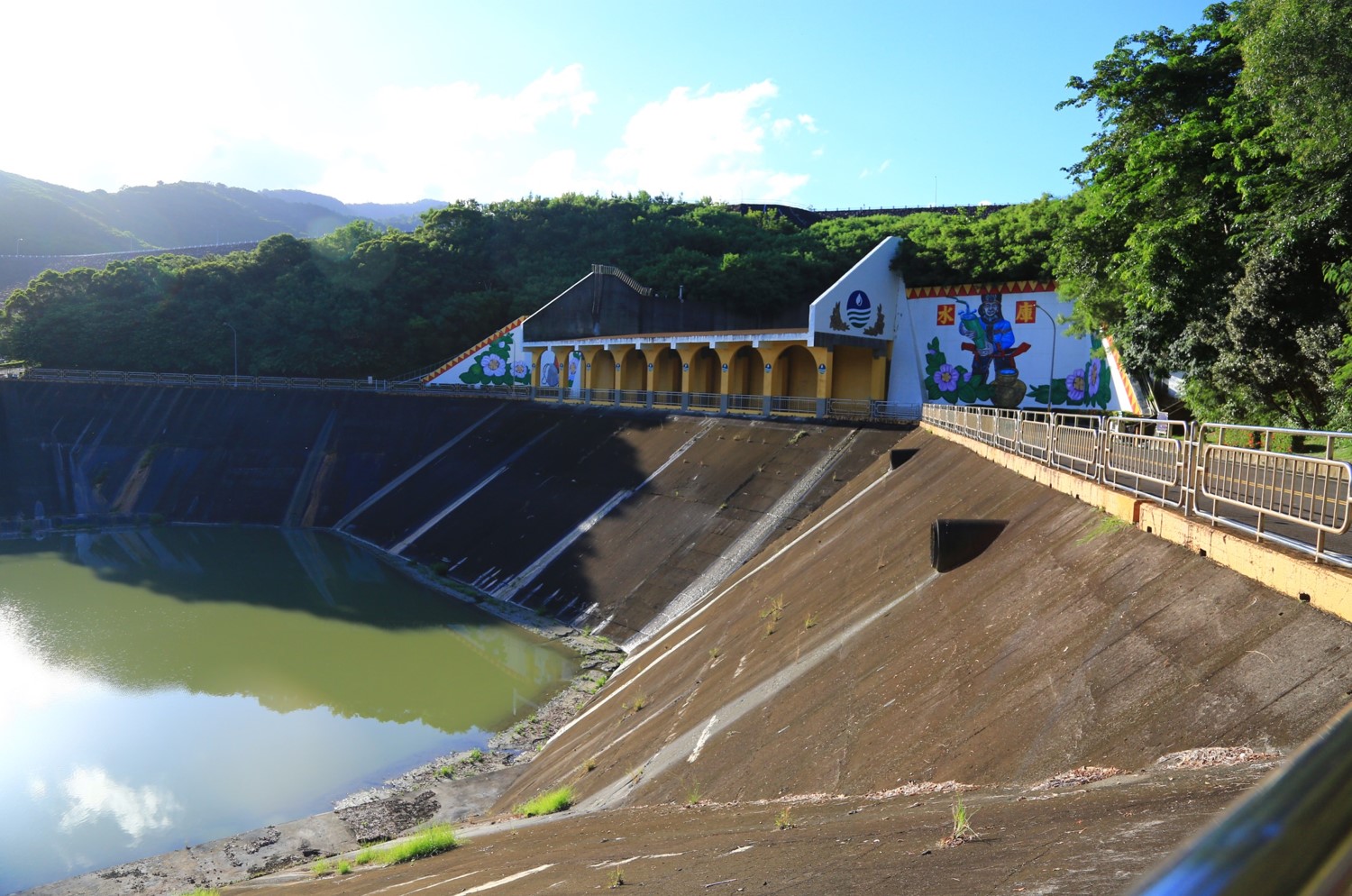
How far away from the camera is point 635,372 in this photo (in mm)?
45656

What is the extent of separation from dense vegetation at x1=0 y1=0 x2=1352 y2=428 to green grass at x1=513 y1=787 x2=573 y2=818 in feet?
48.6

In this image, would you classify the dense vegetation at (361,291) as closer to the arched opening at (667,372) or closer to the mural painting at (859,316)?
the arched opening at (667,372)

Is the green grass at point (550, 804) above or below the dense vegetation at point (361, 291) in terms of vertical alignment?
below

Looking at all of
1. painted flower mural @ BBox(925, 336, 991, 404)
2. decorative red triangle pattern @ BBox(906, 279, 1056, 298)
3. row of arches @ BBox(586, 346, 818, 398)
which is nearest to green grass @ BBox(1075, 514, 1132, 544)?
row of arches @ BBox(586, 346, 818, 398)

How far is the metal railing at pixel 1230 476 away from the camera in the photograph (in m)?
6.31

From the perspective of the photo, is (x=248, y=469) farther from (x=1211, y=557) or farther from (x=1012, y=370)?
(x=1211, y=557)

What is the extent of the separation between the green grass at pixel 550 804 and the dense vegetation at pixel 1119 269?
584 inches

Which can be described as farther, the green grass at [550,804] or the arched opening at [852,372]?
the arched opening at [852,372]

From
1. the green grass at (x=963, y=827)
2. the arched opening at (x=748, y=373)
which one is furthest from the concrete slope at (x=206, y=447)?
the green grass at (x=963, y=827)

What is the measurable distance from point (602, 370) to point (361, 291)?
24.9 meters

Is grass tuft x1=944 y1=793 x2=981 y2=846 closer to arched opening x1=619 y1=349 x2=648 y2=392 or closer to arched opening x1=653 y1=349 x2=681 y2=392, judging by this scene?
arched opening x1=653 y1=349 x2=681 y2=392

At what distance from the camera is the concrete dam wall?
25453mm

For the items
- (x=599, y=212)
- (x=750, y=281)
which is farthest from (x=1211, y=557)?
(x=599, y=212)

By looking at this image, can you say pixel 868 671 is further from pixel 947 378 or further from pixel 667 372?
pixel 667 372
